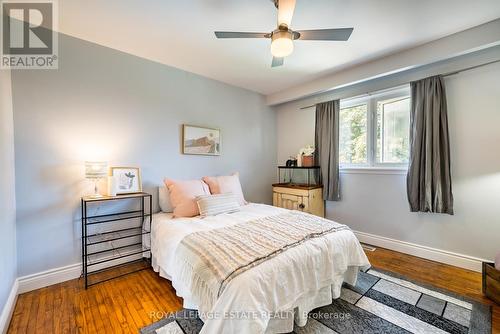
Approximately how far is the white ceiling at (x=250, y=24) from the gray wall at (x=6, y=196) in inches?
35.0

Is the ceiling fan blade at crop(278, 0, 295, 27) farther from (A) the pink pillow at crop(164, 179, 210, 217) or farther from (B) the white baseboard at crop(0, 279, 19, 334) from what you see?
(B) the white baseboard at crop(0, 279, 19, 334)

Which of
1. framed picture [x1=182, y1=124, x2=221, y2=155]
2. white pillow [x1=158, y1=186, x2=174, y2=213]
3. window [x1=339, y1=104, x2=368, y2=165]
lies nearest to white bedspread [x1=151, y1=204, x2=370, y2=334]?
white pillow [x1=158, y1=186, x2=174, y2=213]

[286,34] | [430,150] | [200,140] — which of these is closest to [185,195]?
Answer: [200,140]

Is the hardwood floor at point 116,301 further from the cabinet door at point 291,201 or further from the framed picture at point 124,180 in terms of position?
the cabinet door at point 291,201

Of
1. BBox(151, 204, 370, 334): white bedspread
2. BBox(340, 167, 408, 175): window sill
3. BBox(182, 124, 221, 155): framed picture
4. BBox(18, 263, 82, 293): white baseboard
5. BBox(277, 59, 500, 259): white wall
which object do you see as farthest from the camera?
BBox(182, 124, 221, 155): framed picture

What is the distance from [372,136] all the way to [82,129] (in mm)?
3705

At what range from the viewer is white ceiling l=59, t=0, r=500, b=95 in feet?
5.88

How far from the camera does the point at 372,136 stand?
3.12 m

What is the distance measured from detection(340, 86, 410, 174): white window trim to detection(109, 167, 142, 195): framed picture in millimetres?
2995

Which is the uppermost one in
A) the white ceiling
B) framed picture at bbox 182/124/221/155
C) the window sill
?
the white ceiling

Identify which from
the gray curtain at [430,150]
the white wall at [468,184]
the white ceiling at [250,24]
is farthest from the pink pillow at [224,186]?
the gray curtain at [430,150]

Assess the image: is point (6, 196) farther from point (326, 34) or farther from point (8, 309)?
point (326, 34)

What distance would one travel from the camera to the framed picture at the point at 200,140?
3049mm

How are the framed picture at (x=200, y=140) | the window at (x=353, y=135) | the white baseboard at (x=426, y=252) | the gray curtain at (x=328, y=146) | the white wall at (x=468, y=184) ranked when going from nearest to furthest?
the white wall at (x=468, y=184) → the white baseboard at (x=426, y=252) → the framed picture at (x=200, y=140) → the window at (x=353, y=135) → the gray curtain at (x=328, y=146)
